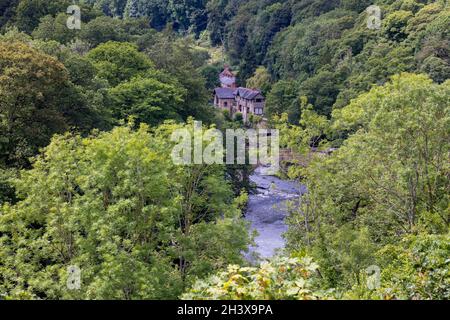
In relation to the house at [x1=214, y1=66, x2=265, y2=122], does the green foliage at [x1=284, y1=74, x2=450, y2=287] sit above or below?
below

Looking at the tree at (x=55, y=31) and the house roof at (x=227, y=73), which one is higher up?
the tree at (x=55, y=31)

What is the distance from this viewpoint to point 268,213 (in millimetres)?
34719

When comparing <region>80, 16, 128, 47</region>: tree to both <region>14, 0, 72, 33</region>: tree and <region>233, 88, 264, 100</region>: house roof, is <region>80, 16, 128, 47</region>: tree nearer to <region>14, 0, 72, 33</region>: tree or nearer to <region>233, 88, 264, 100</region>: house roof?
<region>14, 0, 72, 33</region>: tree

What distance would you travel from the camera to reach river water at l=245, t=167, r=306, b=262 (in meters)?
29.0

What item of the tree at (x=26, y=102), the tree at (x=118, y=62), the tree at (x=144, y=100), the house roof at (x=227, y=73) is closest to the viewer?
the tree at (x=26, y=102)

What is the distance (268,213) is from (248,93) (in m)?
30.0

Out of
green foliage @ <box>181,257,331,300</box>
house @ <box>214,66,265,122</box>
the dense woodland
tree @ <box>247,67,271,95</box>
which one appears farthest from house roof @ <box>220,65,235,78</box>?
green foliage @ <box>181,257,331,300</box>

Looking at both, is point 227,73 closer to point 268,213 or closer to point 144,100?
point 268,213

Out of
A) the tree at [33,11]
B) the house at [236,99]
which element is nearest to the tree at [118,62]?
the tree at [33,11]

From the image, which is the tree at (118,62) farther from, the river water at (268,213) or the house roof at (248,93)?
the house roof at (248,93)

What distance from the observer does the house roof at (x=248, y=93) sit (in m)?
60.8

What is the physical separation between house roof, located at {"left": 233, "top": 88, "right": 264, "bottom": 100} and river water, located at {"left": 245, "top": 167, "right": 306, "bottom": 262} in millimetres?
18996

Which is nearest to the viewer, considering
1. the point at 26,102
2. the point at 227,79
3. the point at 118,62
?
the point at 26,102

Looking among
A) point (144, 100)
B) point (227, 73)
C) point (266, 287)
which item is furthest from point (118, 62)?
point (227, 73)
